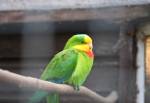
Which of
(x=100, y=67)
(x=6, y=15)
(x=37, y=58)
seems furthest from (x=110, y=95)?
(x=6, y=15)

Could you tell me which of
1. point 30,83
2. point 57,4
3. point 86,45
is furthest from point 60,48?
point 30,83

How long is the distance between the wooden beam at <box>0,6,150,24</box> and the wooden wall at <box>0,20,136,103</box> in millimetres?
27

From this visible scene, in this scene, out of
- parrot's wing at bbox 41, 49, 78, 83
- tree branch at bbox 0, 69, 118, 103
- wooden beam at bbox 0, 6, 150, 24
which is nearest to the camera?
tree branch at bbox 0, 69, 118, 103

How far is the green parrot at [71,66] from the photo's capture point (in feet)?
3.37

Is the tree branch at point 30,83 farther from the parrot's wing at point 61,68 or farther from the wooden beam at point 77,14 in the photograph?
the wooden beam at point 77,14

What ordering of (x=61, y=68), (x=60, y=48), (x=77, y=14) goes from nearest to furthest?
(x=61, y=68), (x=77, y=14), (x=60, y=48)

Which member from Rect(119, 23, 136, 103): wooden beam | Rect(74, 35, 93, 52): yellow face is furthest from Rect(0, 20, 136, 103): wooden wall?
Rect(74, 35, 93, 52): yellow face

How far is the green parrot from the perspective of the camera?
103 cm

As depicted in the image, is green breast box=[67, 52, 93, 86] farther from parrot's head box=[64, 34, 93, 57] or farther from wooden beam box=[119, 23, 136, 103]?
wooden beam box=[119, 23, 136, 103]

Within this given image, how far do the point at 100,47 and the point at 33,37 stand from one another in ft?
0.62

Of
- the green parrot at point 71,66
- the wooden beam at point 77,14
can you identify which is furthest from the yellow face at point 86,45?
the wooden beam at point 77,14

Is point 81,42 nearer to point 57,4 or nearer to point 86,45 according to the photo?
point 86,45

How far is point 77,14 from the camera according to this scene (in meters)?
1.40

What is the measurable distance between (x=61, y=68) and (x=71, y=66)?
0.8 inches
